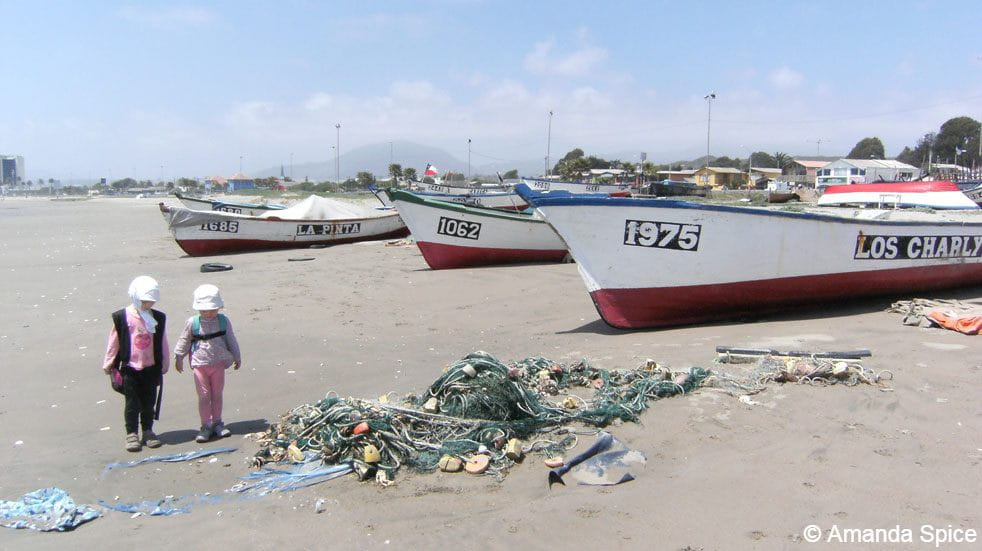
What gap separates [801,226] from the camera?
7.97 m

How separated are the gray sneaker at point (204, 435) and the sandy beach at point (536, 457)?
0.35 feet

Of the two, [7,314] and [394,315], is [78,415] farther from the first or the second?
[7,314]

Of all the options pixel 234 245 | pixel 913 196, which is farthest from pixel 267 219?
pixel 913 196

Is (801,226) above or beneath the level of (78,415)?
above

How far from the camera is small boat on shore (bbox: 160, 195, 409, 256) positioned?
16906 millimetres

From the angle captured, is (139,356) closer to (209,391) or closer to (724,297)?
(209,391)

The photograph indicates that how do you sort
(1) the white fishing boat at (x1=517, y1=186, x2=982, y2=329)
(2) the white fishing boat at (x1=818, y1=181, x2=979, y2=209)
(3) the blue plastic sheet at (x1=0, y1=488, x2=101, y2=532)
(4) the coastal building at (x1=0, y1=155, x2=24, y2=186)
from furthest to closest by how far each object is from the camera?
(4) the coastal building at (x1=0, y1=155, x2=24, y2=186), (2) the white fishing boat at (x1=818, y1=181, x2=979, y2=209), (1) the white fishing boat at (x1=517, y1=186, x2=982, y2=329), (3) the blue plastic sheet at (x1=0, y1=488, x2=101, y2=532)

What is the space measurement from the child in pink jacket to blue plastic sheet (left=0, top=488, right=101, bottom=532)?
3.46ft

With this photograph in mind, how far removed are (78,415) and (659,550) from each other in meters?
4.71

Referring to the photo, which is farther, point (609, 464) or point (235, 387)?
point (235, 387)

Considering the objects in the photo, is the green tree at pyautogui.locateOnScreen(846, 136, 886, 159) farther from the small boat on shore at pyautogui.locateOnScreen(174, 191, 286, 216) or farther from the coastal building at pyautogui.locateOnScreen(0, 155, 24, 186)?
the coastal building at pyautogui.locateOnScreen(0, 155, 24, 186)

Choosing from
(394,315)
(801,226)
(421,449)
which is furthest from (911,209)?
(421,449)

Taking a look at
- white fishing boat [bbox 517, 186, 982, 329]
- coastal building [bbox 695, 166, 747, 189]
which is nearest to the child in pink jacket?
white fishing boat [bbox 517, 186, 982, 329]

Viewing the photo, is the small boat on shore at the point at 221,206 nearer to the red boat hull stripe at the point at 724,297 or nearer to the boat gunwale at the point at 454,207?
the boat gunwale at the point at 454,207
